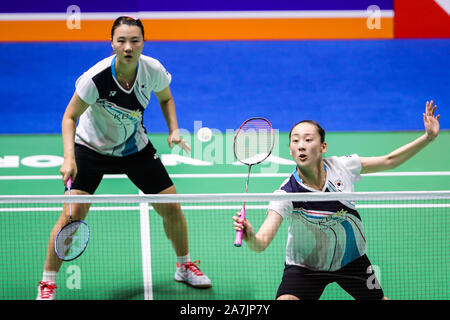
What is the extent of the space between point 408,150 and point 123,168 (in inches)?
84.9

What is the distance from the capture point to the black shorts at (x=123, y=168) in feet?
15.6

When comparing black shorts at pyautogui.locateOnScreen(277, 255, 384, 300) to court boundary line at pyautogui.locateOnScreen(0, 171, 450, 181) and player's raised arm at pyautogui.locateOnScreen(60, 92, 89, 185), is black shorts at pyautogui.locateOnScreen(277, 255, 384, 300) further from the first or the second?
court boundary line at pyautogui.locateOnScreen(0, 171, 450, 181)

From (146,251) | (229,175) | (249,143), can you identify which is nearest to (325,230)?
(249,143)

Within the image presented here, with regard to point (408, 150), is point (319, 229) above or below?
below

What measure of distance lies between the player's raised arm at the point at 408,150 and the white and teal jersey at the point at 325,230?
0.69 feet

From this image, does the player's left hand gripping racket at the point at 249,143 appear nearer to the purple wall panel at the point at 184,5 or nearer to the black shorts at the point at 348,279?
the black shorts at the point at 348,279

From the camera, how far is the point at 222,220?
5871mm

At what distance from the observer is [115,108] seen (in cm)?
470

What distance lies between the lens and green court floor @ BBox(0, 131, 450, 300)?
192 inches

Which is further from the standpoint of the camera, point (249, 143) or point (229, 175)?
point (229, 175)

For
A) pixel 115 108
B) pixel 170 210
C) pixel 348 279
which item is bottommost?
pixel 348 279

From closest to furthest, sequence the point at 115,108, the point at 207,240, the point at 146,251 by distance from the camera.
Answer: the point at 115,108 < the point at 146,251 < the point at 207,240

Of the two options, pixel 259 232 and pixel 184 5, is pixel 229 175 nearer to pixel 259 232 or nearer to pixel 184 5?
pixel 259 232

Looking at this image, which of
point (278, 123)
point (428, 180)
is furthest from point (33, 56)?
point (428, 180)
